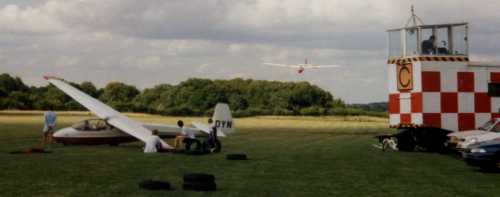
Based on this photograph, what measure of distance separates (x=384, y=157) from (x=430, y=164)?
266cm

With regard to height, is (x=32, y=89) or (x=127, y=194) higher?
(x=32, y=89)

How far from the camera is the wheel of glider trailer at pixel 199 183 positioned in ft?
43.3

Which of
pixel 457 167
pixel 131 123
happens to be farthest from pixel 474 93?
pixel 131 123

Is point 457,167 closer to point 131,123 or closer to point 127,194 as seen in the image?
point 127,194

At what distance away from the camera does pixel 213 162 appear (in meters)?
20.3

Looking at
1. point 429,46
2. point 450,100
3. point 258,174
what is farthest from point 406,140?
point 258,174

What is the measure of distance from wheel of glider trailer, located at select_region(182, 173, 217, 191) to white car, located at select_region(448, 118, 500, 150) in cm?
887

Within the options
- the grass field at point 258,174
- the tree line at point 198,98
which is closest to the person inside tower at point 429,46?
the grass field at point 258,174

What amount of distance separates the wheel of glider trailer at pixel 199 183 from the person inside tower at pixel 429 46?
13.2 metres

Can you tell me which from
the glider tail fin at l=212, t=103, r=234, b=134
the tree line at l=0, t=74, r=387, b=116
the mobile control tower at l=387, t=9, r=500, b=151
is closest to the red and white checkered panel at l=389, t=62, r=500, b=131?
the mobile control tower at l=387, t=9, r=500, b=151

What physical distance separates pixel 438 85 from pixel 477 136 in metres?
4.01

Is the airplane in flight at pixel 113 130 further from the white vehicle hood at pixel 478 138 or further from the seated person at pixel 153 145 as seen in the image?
the white vehicle hood at pixel 478 138

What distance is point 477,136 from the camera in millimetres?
20031

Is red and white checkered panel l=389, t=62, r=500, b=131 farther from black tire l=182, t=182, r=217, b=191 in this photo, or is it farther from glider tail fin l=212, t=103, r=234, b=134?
black tire l=182, t=182, r=217, b=191
